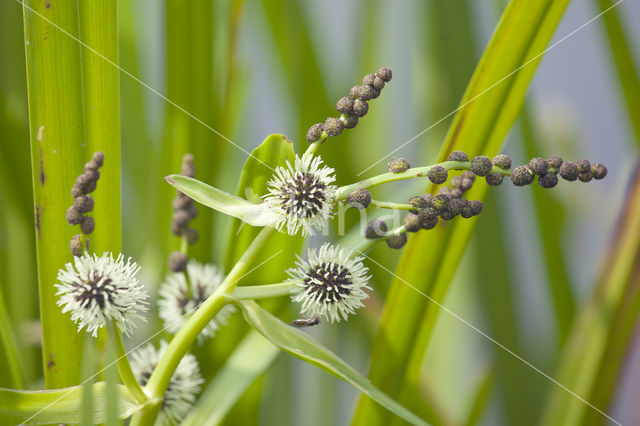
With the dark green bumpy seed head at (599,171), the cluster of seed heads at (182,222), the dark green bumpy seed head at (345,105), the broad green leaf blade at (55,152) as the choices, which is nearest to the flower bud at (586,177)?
the dark green bumpy seed head at (599,171)

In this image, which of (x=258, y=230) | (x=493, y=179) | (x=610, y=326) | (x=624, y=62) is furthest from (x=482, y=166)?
(x=624, y=62)

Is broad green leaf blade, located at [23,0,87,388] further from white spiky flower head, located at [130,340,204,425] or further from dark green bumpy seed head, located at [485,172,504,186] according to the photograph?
dark green bumpy seed head, located at [485,172,504,186]

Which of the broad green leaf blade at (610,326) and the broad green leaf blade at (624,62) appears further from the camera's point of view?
the broad green leaf blade at (624,62)

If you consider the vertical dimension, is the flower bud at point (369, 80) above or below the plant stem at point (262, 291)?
above

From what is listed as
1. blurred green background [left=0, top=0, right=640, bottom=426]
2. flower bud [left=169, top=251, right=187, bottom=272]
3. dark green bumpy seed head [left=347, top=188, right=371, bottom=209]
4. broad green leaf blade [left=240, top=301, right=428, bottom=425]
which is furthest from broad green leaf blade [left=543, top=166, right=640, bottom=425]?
flower bud [left=169, top=251, right=187, bottom=272]

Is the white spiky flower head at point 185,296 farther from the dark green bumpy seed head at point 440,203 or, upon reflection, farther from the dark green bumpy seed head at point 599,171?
the dark green bumpy seed head at point 599,171

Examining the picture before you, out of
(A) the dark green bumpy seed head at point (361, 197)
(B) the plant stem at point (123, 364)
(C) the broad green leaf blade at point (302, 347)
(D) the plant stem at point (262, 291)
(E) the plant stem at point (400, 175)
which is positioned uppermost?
(E) the plant stem at point (400, 175)
